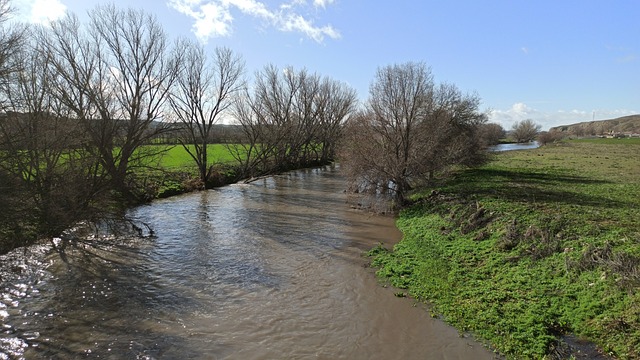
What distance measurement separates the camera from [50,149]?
12914mm

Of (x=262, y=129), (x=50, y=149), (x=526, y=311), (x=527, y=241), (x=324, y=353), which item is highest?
(x=262, y=129)

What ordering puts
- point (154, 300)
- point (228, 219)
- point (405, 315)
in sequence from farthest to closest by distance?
point (228, 219) < point (154, 300) < point (405, 315)

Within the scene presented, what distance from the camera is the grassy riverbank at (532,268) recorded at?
7.20 meters

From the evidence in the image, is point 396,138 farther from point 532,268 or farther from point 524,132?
point 524,132

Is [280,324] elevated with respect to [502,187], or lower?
lower

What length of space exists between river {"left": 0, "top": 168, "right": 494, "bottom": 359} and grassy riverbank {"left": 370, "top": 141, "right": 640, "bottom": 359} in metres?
0.87

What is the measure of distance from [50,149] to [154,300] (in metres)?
7.68

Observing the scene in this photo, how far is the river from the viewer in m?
7.50

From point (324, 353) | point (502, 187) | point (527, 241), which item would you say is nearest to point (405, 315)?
point (324, 353)

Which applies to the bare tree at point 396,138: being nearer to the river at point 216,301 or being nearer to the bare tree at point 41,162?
the river at point 216,301

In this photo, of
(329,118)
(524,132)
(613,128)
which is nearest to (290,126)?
(329,118)

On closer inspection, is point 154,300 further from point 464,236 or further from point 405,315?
point 464,236

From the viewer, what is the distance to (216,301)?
31.7ft

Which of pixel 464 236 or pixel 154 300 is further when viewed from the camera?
pixel 464 236
